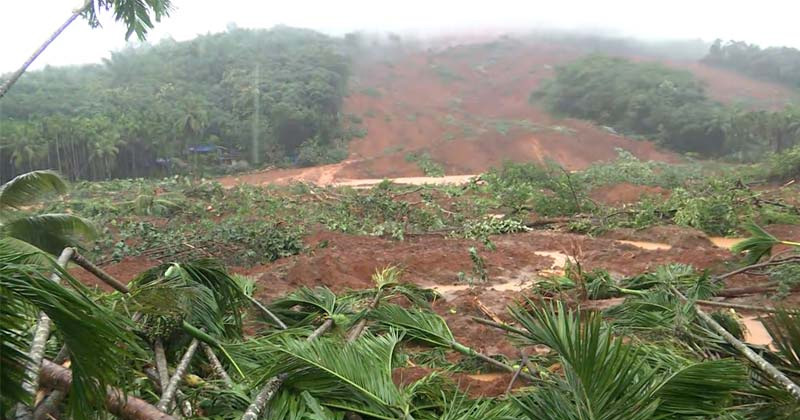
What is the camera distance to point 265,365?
2.48 meters

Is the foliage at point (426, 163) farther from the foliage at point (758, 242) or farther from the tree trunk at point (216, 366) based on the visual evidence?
the tree trunk at point (216, 366)

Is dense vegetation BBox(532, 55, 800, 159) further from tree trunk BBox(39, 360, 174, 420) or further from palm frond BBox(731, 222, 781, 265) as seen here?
tree trunk BBox(39, 360, 174, 420)

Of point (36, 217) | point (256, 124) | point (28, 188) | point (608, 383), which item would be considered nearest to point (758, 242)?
point (608, 383)

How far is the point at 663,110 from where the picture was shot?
130 ft

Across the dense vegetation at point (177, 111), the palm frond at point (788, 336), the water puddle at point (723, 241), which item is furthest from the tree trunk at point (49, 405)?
the dense vegetation at point (177, 111)

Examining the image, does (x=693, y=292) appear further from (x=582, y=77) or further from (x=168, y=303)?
(x=582, y=77)

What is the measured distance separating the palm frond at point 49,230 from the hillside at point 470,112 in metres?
23.1

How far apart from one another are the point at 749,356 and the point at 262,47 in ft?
169

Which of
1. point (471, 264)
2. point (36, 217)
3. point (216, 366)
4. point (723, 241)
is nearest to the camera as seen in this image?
point (216, 366)

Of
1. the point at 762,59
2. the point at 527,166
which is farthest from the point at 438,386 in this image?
the point at 762,59

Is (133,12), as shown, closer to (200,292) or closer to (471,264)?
(200,292)

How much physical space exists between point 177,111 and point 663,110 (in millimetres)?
32563

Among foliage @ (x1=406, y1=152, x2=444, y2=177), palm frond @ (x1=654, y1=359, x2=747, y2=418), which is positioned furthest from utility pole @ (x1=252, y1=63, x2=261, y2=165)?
palm frond @ (x1=654, y1=359, x2=747, y2=418)

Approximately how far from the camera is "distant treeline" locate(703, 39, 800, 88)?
5006cm
